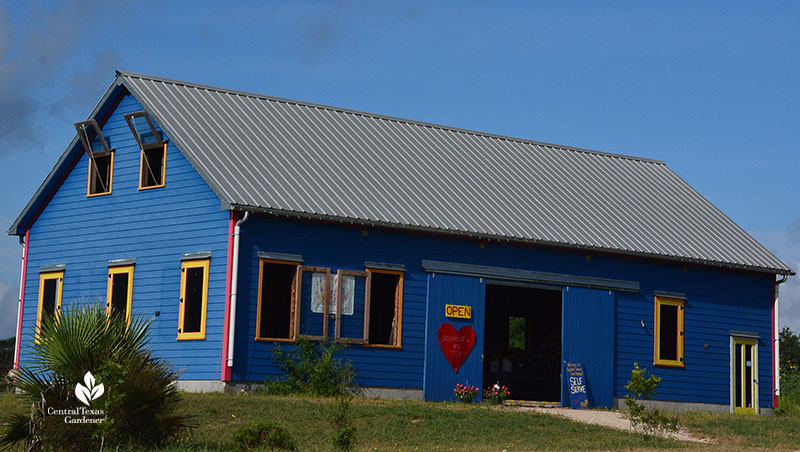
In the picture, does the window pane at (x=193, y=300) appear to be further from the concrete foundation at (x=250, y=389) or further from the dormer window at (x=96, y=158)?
the dormer window at (x=96, y=158)

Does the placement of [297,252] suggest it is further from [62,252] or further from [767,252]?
[767,252]

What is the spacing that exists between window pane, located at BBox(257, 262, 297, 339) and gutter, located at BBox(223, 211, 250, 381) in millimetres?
725

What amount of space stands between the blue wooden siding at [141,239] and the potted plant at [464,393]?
219 inches

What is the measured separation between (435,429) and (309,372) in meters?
4.68

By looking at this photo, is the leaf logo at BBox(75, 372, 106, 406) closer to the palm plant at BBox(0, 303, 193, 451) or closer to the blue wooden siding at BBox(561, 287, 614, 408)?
the palm plant at BBox(0, 303, 193, 451)

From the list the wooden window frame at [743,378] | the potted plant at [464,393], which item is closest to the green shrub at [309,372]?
→ the potted plant at [464,393]

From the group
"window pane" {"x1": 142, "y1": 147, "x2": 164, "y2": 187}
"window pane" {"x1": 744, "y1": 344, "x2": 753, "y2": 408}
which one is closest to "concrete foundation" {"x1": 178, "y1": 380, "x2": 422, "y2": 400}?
"window pane" {"x1": 142, "y1": 147, "x2": 164, "y2": 187}

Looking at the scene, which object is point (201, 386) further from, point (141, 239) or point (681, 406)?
point (681, 406)

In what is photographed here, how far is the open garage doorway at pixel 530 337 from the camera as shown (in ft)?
107

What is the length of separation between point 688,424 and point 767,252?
32.7 feet

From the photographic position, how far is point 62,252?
93.9 ft

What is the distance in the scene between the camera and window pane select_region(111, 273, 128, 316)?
86.7 feet

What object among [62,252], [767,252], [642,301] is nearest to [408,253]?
[642,301]

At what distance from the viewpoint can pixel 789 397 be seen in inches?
1316
